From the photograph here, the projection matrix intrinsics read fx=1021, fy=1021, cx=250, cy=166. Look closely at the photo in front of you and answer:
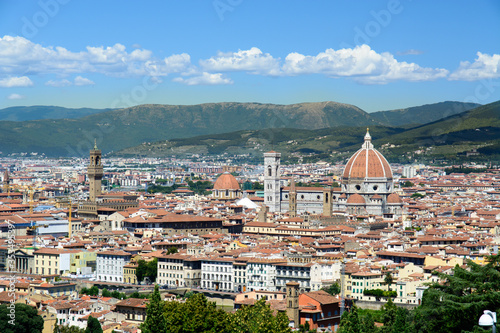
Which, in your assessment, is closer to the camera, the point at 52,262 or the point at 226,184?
the point at 52,262

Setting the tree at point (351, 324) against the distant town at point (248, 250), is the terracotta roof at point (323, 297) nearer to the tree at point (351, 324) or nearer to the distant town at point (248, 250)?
the distant town at point (248, 250)

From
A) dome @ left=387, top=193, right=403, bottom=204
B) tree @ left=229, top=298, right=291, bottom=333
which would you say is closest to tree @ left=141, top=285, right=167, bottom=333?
tree @ left=229, top=298, right=291, bottom=333

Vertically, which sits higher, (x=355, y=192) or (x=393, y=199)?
(x=355, y=192)

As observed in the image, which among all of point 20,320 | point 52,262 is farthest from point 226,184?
point 20,320

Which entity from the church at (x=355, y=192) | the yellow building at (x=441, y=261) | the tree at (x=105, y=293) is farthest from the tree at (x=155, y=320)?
the church at (x=355, y=192)

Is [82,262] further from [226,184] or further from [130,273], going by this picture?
[226,184]

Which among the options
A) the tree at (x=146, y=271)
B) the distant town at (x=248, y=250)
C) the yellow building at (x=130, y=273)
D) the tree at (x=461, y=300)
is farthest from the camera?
the yellow building at (x=130, y=273)

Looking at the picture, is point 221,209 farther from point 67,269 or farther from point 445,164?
point 445,164
